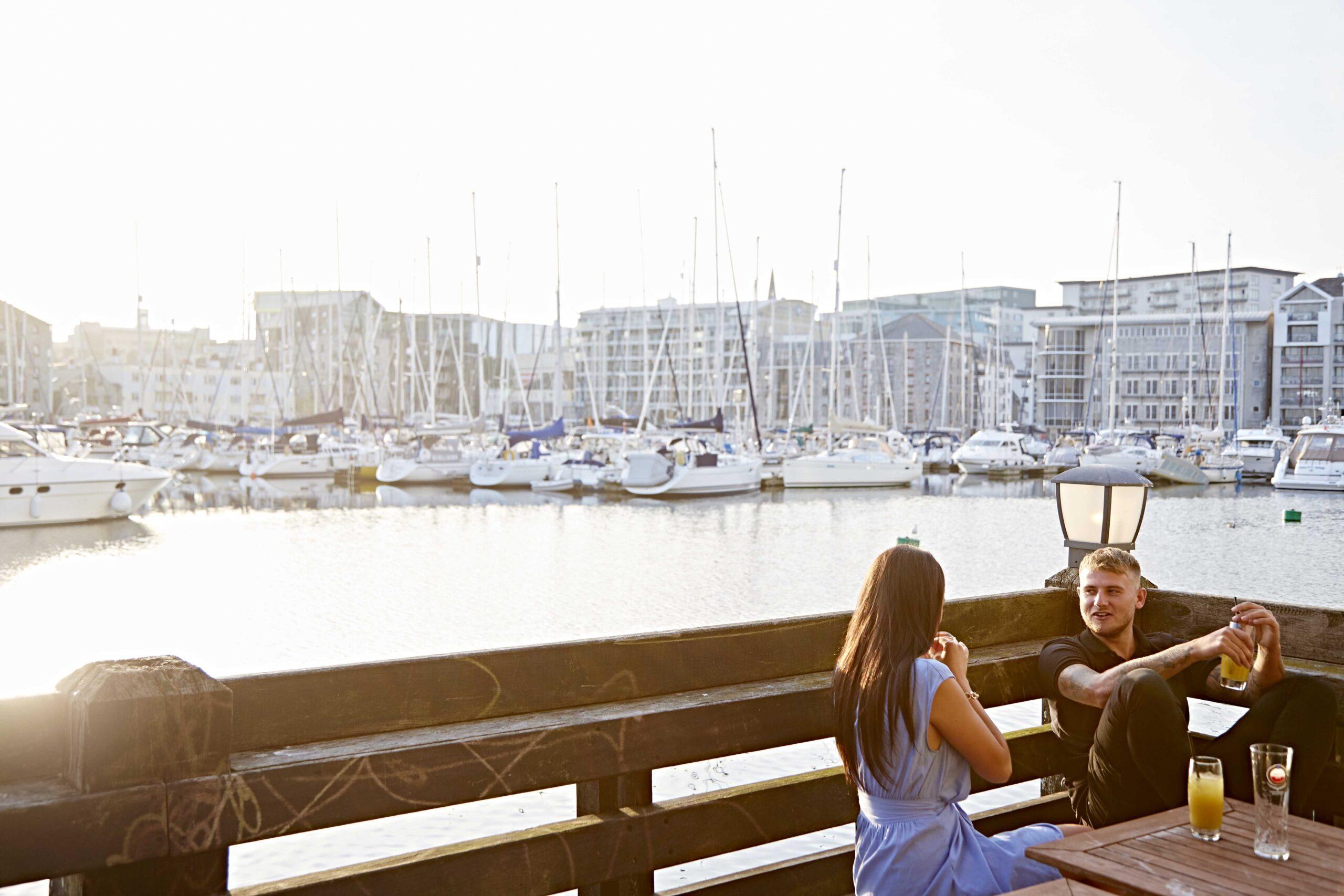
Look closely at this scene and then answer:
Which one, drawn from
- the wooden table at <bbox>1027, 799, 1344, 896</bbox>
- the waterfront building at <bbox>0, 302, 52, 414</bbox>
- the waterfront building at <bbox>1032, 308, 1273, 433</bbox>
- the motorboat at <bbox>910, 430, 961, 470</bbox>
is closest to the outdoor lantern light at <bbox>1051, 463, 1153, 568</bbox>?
the wooden table at <bbox>1027, 799, 1344, 896</bbox>

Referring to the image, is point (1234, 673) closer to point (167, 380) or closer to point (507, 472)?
point (507, 472)

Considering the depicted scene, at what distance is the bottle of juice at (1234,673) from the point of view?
4.46 meters

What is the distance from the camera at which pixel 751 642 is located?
4.57 m

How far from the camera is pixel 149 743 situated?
3.03m

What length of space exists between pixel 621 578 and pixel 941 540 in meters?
12.6

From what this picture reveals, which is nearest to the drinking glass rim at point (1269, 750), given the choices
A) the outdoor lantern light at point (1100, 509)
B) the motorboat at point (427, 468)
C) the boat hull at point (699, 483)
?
the outdoor lantern light at point (1100, 509)

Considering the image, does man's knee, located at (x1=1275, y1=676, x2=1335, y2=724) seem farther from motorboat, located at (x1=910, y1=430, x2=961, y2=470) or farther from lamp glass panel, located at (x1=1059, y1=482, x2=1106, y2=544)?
motorboat, located at (x1=910, y1=430, x2=961, y2=470)

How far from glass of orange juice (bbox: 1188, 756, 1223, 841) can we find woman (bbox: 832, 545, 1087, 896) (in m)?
0.52

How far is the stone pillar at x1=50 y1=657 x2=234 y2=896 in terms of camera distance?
9.71 ft

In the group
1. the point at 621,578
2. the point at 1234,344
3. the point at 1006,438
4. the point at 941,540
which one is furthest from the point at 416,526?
the point at 1234,344

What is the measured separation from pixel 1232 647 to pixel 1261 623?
0.15 meters

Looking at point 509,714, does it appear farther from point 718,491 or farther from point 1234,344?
point 1234,344

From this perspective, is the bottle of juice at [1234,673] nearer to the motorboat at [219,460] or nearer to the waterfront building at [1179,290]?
the motorboat at [219,460]

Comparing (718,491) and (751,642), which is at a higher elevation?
(751,642)
